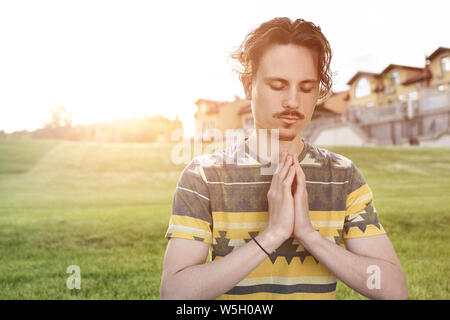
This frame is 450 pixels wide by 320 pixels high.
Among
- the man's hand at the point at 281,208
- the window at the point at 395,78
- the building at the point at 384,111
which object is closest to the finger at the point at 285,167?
the man's hand at the point at 281,208

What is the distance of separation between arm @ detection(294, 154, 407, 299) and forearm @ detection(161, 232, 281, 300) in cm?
12

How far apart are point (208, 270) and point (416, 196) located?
8.53 metres

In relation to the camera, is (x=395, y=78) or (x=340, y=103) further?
(x=340, y=103)

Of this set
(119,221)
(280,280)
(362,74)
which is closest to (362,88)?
(362,74)

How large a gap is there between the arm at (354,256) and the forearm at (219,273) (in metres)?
0.12

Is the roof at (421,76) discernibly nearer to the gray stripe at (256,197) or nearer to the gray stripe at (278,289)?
the gray stripe at (256,197)

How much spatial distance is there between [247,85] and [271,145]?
0.27 m

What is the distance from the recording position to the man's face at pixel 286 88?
4.40 ft

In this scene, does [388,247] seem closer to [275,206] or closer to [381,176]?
[275,206]

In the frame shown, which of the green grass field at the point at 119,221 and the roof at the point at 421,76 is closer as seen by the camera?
the green grass field at the point at 119,221

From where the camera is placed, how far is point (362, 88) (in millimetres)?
24062

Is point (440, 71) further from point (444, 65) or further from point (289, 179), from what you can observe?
point (289, 179)

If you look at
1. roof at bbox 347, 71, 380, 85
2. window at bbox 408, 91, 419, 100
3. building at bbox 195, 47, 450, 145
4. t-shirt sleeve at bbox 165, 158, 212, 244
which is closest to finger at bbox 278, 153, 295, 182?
t-shirt sleeve at bbox 165, 158, 212, 244
